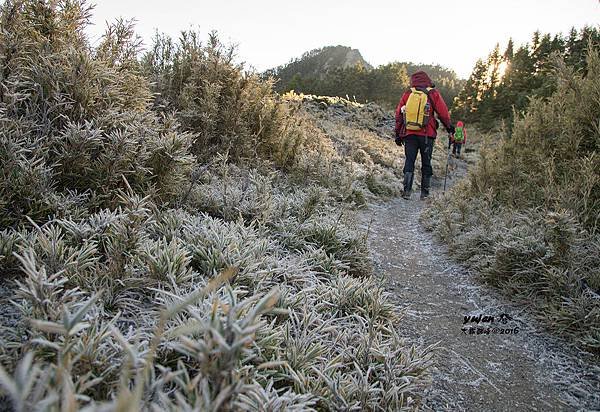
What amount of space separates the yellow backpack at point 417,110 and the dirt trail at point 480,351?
390 centimetres

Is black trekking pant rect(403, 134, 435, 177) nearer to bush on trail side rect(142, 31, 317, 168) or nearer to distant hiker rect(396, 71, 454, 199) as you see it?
distant hiker rect(396, 71, 454, 199)

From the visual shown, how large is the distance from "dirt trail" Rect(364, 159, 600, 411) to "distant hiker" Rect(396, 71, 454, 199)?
3.87m

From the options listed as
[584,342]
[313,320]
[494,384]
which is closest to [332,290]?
[313,320]

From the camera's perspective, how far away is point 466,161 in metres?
19.6

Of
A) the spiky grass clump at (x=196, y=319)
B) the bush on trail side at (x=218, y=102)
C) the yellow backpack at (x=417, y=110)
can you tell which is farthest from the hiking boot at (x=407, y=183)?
the spiky grass clump at (x=196, y=319)

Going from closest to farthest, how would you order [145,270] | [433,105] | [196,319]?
[196,319] < [145,270] < [433,105]

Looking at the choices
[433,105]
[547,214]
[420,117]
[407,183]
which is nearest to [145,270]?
[547,214]

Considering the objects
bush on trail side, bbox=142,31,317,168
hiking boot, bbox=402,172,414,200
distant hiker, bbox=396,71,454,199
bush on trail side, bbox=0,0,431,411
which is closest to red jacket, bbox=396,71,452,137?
distant hiker, bbox=396,71,454,199

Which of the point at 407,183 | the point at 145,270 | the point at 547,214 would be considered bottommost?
the point at 145,270

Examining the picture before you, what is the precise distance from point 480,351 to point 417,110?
18.3ft

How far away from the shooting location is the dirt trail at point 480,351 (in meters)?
2.25

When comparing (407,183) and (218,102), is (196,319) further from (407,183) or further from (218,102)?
(407,183)

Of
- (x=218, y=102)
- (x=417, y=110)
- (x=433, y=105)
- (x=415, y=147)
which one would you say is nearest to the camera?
(x=218, y=102)

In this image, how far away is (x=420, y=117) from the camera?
288 inches
